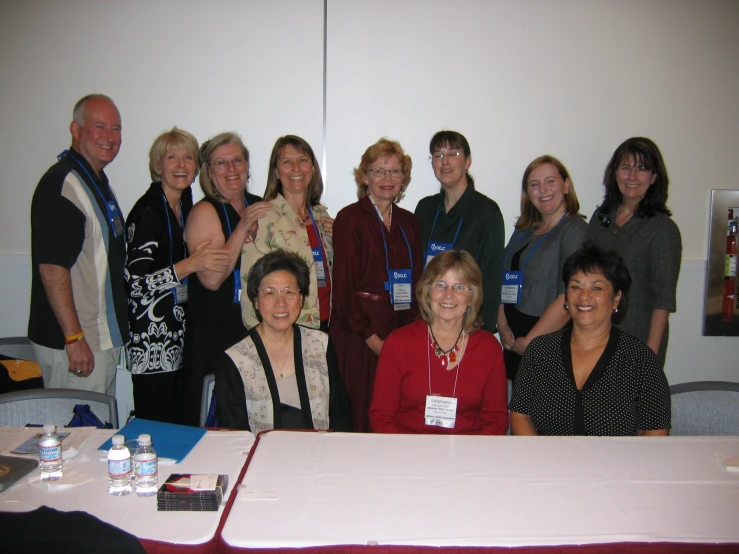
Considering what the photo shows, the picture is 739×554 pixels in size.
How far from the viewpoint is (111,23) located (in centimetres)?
347

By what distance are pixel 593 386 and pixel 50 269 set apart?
2.31m

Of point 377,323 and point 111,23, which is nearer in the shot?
point 377,323

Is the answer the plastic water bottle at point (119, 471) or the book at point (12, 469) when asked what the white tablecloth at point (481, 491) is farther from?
the book at point (12, 469)

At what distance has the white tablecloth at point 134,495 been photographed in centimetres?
123

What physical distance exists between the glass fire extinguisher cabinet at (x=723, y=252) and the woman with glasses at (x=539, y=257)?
1518mm

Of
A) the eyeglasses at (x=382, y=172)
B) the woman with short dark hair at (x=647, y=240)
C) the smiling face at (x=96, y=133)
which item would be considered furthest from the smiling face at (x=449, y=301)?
the smiling face at (x=96, y=133)

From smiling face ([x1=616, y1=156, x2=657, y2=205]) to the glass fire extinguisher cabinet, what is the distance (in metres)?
1.30

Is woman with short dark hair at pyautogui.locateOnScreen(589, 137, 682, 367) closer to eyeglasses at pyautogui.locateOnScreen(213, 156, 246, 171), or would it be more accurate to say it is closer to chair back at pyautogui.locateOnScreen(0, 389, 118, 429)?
eyeglasses at pyautogui.locateOnScreen(213, 156, 246, 171)

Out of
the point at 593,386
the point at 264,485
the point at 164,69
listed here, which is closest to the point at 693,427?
the point at 593,386

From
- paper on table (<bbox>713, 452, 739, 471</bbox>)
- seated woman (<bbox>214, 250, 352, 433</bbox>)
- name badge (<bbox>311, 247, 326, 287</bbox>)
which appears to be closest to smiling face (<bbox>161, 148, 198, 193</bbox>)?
name badge (<bbox>311, 247, 326, 287</bbox>)

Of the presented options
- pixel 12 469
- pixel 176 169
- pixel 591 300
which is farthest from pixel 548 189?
pixel 12 469

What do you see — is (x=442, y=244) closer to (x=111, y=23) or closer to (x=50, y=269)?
(x=50, y=269)

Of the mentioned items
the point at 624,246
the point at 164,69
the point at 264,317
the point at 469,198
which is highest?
the point at 164,69

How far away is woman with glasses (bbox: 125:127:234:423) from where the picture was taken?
8.56 ft
